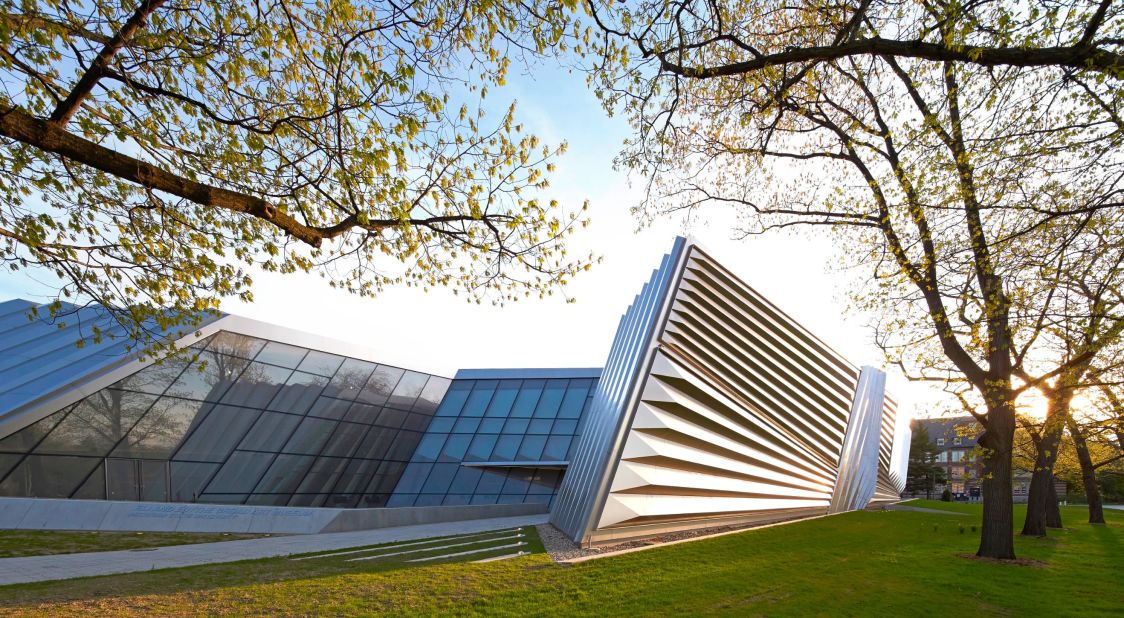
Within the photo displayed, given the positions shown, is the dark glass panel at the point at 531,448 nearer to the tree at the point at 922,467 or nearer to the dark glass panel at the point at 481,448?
the dark glass panel at the point at 481,448

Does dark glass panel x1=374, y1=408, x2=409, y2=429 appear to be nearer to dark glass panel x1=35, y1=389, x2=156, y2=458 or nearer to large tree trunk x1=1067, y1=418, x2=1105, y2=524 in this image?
dark glass panel x1=35, y1=389, x2=156, y2=458

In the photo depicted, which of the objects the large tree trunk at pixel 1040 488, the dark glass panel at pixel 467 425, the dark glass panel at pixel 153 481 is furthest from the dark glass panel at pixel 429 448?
the large tree trunk at pixel 1040 488

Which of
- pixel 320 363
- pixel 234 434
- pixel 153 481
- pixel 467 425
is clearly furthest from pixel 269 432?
pixel 467 425

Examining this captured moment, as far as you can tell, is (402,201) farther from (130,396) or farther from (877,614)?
(130,396)

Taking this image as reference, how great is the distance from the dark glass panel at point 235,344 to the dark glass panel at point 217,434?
6.25ft

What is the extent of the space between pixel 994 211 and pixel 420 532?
14.8 meters

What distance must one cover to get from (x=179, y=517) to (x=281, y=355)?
709cm

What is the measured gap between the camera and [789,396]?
60.3 feet

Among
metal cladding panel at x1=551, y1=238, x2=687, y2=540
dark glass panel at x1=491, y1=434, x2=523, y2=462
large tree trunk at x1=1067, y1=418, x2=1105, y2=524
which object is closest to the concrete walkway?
metal cladding panel at x1=551, y1=238, x2=687, y2=540

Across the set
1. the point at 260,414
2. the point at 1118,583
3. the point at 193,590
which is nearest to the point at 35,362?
the point at 260,414

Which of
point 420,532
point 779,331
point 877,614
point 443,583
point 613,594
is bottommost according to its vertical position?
point 420,532

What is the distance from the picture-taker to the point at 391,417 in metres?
24.8

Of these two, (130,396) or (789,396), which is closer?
(130,396)

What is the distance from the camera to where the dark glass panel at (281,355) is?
67.1 feet
